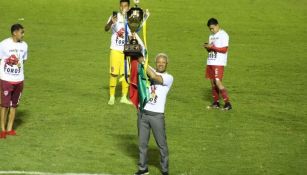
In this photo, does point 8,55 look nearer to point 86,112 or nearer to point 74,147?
point 74,147

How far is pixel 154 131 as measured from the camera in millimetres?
13352

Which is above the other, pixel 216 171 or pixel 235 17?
pixel 235 17

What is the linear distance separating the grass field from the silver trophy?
2680 mm

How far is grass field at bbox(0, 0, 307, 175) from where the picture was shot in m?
15.2

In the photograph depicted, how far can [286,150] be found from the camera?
16203mm

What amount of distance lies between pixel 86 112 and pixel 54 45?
36.9 ft

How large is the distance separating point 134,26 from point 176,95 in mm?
8769

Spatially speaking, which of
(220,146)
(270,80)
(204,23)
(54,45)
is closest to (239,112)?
(220,146)

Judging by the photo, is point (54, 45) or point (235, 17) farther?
point (235, 17)

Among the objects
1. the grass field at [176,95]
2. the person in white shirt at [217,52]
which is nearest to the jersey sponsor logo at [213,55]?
the person in white shirt at [217,52]

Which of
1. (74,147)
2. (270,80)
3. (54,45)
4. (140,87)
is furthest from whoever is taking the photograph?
(54,45)

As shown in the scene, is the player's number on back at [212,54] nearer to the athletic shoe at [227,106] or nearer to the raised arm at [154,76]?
the athletic shoe at [227,106]

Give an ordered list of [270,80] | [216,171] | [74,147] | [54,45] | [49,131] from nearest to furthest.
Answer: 1. [216,171]
2. [74,147]
3. [49,131]
4. [270,80]
5. [54,45]

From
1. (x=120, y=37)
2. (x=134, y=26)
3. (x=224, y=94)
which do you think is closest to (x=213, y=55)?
(x=224, y=94)
